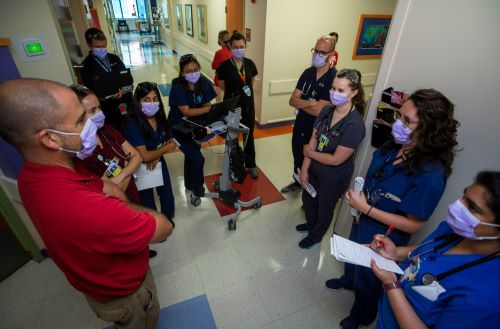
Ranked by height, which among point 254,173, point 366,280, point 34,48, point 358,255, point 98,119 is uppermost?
point 34,48

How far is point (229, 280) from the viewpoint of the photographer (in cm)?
219

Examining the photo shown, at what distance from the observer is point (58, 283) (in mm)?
2117

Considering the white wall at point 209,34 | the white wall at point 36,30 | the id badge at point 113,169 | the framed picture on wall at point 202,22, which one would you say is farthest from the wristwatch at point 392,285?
the framed picture on wall at point 202,22

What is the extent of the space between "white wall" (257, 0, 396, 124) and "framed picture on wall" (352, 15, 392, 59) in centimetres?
10

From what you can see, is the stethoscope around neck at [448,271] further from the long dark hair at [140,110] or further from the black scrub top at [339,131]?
the long dark hair at [140,110]

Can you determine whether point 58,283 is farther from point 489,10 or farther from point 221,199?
point 489,10

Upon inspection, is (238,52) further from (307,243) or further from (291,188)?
(307,243)

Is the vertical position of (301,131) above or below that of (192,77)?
below

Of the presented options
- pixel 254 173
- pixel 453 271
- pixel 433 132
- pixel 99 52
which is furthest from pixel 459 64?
pixel 99 52

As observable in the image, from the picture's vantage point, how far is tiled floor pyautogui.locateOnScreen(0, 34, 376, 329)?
75.4 inches

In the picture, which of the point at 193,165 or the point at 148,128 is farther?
→ the point at 193,165

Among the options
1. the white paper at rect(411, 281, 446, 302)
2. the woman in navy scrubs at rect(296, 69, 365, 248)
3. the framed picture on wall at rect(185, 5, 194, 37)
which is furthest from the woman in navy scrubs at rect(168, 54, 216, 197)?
the framed picture on wall at rect(185, 5, 194, 37)

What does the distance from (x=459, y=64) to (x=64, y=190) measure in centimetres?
196

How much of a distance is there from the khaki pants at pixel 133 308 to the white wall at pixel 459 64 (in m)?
1.81
